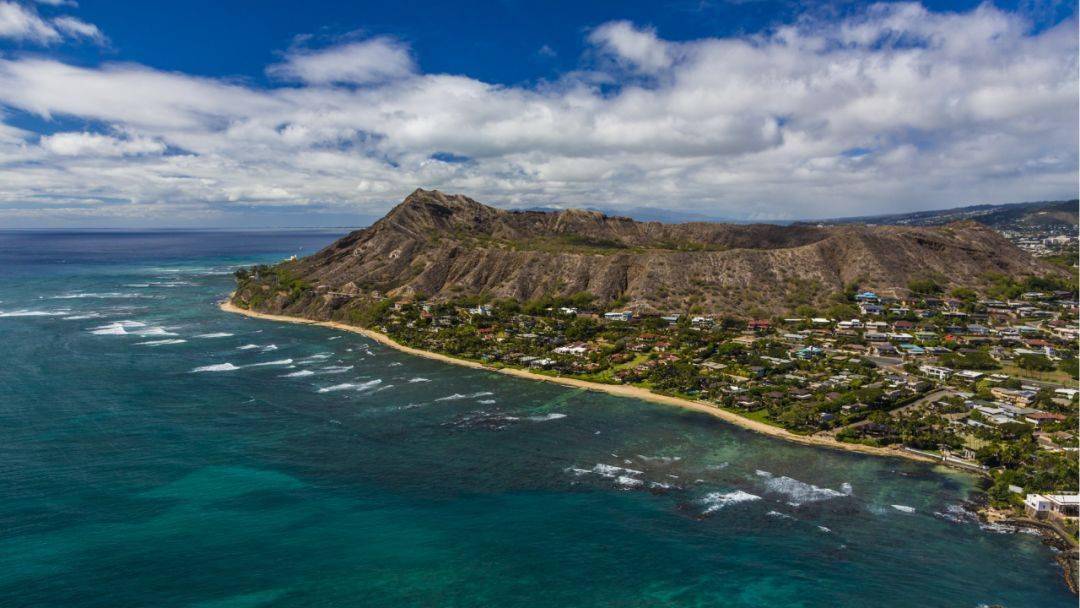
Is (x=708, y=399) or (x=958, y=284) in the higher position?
(x=958, y=284)

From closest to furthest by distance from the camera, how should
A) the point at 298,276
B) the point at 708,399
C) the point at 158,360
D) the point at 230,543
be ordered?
the point at 230,543 → the point at 708,399 → the point at 158,360 → the point at 298,276

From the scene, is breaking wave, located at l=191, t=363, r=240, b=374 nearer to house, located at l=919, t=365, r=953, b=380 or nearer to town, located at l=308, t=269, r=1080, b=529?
town, located at l=308, t=269, r=1080, b=529

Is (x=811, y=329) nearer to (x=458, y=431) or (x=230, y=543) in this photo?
(x=458, y=431)

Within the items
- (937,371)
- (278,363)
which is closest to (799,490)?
(937,371)

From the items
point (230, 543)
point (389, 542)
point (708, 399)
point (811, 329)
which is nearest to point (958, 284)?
point (811, 329)

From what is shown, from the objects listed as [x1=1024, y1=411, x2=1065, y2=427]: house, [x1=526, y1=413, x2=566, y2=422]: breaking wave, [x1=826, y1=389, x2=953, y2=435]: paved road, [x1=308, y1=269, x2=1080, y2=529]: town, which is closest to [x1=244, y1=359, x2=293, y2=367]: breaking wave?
[x1=308, y1=269, x2=1080, y2=529]: town

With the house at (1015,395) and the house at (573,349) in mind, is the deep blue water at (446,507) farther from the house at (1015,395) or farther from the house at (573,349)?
the house at (1015,395)

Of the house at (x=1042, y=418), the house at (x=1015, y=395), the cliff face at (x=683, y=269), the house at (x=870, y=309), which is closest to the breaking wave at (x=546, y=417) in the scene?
the house at (x=1042, y=418)
